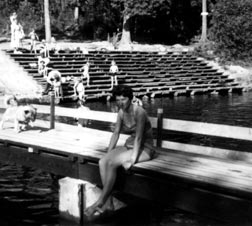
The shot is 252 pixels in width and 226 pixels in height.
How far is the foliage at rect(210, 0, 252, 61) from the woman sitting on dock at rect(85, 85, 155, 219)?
39833mm

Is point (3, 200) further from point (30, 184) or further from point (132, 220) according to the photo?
point (132, 220)

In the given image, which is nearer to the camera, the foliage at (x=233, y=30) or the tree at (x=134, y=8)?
the foliage at (x=233, y=30)

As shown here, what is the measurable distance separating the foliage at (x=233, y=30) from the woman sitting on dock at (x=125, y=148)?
39.8 meters

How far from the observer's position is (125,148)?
7.97 meters

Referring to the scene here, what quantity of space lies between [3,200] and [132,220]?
297 cm

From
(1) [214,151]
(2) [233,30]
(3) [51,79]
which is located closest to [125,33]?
(2) [233,30]

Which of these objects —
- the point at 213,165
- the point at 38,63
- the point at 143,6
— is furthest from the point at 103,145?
the point at 143,6

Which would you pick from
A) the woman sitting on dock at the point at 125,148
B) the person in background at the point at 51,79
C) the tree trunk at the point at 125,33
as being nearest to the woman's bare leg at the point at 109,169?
the woman sitting on dock at the point at 125,148

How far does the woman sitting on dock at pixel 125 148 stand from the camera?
7.64m

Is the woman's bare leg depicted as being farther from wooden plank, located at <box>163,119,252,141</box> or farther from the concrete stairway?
the concrete stairway

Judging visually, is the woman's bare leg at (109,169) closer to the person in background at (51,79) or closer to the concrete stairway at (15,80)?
the person in background at (51,79)

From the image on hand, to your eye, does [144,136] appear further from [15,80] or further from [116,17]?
[116,17]

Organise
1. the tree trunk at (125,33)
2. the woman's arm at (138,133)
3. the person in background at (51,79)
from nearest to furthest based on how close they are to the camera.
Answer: the woman's arm at (138,133) < the person in background at (51,79) < the tree trunk at (125,33)

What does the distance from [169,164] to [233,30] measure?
41.7 metres
